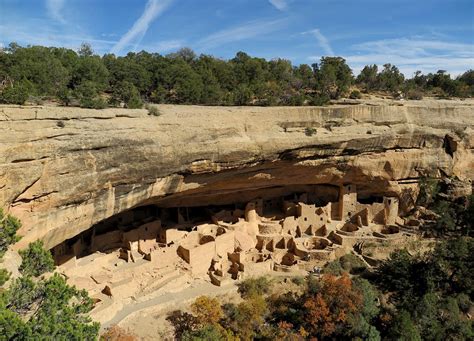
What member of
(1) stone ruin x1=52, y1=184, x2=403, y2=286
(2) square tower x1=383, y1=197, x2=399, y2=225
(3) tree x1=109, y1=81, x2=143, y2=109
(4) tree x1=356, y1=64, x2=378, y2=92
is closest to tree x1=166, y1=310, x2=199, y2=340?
(1) stone ruin x1=52, y1=184, x2=403, y2=286

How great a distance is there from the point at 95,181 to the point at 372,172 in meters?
13.0

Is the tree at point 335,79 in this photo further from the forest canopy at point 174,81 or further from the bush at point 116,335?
the bush at point 116,335

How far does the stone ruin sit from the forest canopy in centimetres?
564

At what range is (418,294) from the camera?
625 inches

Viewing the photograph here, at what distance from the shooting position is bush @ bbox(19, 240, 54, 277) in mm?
7922

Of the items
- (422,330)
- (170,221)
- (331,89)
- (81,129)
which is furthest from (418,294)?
(331,89)

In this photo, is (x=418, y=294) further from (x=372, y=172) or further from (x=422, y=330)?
(x=372, y=172)

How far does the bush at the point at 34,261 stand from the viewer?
7.92 metres

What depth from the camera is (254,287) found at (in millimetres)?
15172

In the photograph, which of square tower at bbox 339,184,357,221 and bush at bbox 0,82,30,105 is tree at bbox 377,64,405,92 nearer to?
square tower at bbox 339,184,357,221

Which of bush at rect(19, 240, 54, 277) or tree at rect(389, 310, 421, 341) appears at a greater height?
bush at rect(19, 240, 54, 277)

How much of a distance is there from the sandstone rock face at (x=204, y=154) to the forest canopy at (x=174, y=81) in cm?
264

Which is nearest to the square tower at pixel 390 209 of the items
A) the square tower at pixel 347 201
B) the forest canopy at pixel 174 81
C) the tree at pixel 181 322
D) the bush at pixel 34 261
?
the square tower at pixel 347 201

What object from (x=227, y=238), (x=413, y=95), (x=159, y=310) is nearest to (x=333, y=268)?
(x=227, y=238)
